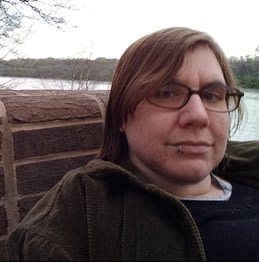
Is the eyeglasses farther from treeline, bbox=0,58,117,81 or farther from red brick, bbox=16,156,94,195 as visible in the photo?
treeline, bbox=0,58,117,81

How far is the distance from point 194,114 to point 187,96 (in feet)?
0.20

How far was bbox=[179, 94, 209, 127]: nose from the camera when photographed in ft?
3.68

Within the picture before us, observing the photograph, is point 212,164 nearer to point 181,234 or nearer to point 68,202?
point 181,234

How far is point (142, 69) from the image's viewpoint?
120cm

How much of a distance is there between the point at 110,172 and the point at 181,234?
0.24 meters

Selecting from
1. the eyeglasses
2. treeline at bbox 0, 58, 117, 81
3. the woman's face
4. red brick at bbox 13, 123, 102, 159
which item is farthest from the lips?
treeline at bbox 0, 58, 117, 81

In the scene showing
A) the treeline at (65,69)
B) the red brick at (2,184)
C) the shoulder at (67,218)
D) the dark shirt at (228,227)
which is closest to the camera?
the shoulder at (67,218)

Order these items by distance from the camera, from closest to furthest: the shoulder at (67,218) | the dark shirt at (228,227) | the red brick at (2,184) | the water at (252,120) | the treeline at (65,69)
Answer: the shoulder at (67,218) → the dark shirt at (228,227) → the red brick at (2,184) → the water at (252,120) → the treeline at (65,69)

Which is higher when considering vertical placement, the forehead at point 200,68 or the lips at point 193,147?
the forehead at point 200,68

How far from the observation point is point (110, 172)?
1102 mm

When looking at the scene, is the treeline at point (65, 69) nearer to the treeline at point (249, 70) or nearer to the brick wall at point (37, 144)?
the treeline at point (249, 70)

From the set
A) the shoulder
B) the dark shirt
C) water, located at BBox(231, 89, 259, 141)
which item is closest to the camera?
the shoulder

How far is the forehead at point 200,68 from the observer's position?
1.17m

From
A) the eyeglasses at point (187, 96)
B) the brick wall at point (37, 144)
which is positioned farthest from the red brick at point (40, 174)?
the eyeglasses at point (187, 96)
